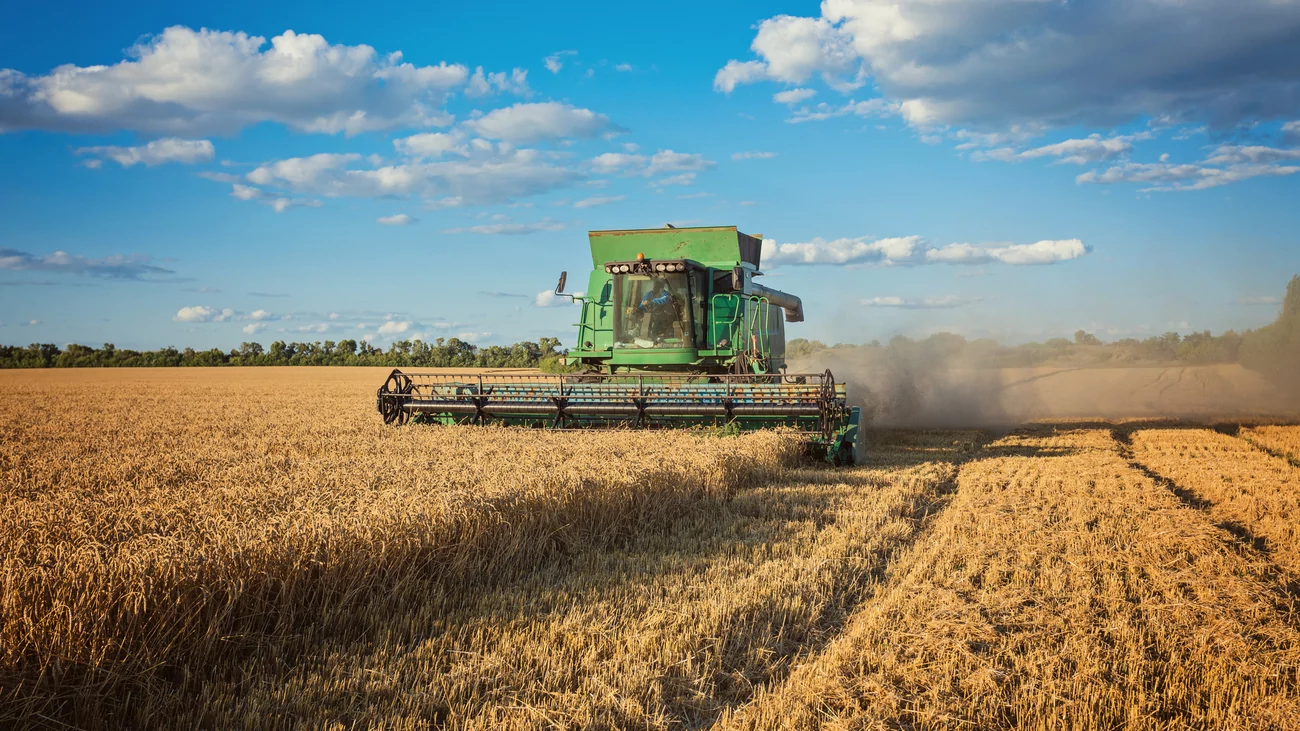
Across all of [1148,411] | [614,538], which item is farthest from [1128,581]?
[1148,411]

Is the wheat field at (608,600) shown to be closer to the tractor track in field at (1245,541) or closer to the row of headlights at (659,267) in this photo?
the tractor track in field at (1245,541)

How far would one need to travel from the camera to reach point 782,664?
359 centimetres

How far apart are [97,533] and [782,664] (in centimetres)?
317

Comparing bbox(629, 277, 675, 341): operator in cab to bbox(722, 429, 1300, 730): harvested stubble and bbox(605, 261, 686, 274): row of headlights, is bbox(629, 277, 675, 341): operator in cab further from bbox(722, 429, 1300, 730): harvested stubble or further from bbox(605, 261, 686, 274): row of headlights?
bbox(722, 429, 1300, 730): harvested stubble

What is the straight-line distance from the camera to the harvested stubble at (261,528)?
9.90 ft

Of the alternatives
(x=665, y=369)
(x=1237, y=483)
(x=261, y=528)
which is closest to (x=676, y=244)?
(x=665, y=369)

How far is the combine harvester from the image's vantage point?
9688 mm

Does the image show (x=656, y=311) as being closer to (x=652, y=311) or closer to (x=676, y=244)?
(x=652, y=311)

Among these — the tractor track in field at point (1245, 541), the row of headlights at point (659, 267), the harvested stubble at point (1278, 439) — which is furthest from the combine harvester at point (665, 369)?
the harvested stubble at point (1278, 439)

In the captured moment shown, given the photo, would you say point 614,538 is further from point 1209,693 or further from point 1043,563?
point 1209,693

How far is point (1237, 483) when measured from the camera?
8602 mm

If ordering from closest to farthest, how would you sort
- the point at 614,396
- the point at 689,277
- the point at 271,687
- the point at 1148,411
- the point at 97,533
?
the point at 271,687, the point at 97,533, the point at 614,396, the point at 689,277, the point at 1148,411

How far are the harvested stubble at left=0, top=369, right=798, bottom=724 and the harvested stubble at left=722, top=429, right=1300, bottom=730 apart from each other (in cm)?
203

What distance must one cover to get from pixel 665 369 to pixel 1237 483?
6.62m
